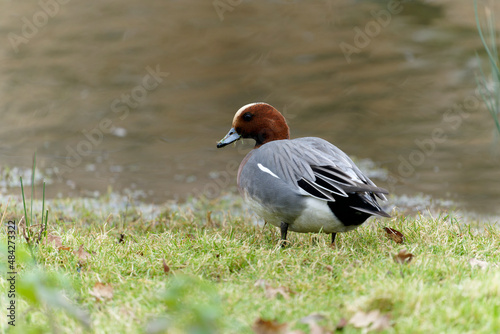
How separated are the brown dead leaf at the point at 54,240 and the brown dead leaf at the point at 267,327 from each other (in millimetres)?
1782

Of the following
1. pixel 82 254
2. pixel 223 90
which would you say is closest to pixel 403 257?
pixel 82 254

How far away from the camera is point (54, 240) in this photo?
13.1 feet

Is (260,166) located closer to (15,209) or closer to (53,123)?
(15,209)

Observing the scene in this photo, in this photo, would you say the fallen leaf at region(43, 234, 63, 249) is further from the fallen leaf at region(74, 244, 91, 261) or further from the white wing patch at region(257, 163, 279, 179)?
the white wing patch at region(257, 163, 279, 179)

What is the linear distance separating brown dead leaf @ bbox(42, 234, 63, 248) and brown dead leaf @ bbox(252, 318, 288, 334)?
5.85 ft

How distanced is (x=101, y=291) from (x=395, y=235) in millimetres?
2030

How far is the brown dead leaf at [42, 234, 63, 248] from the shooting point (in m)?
3.96

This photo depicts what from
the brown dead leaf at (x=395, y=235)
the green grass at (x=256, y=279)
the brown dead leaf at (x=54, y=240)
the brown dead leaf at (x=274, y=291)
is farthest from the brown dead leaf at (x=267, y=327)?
the brown dead leaf at (x=54, y=240)

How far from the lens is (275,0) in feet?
46.6

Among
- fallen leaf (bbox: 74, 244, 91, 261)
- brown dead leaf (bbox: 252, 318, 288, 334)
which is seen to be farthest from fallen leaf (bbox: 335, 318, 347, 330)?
fallen leaf (bbox: 74, 244, 91, 261)

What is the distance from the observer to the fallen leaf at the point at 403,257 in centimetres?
351

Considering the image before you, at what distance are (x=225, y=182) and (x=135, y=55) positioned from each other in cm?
549

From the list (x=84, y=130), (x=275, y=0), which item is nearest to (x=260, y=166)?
(x=84, y=130)

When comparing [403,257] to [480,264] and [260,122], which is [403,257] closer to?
[480,264]
